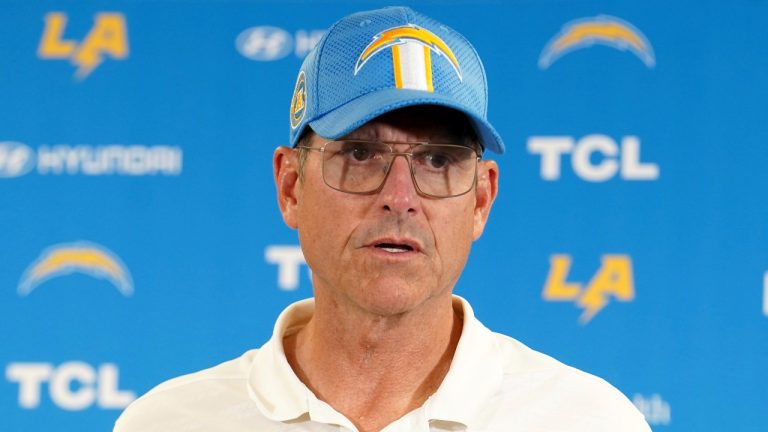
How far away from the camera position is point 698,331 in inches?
112

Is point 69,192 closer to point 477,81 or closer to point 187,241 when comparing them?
point 187,241

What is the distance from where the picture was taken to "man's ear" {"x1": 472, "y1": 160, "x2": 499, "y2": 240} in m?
1.66

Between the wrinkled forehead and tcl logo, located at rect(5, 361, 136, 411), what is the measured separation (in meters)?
1.60

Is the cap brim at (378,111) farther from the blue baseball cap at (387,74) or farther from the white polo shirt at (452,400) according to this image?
the white polo shirt at (452,400)

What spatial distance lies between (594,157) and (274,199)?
78 centimetres

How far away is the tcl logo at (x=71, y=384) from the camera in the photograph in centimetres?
292

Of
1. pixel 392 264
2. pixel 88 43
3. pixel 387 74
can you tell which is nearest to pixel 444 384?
pixel 392 264

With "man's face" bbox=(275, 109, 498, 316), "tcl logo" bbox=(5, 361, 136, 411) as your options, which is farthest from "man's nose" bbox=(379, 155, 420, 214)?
"tcl logo" bbox=(5, 361, 136, 411)

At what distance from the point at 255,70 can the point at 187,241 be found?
1.49 feet

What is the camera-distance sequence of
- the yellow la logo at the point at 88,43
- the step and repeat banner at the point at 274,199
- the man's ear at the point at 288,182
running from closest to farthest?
the man's ear at the point at 288,182 < the step and repeat banner at the point at 274,199 < the yellow la logo at the point at 88,43

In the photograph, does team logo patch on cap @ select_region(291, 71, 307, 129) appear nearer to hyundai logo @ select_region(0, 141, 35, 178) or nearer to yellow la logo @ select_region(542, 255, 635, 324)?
yellow la logo @ select_region(542, 255, 635, 324)

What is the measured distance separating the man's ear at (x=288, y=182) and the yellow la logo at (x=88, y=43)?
4.53 ft

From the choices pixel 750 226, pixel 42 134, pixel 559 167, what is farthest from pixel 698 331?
pixel 42 134

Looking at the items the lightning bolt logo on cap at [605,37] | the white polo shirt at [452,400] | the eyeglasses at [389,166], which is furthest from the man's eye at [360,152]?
the lightning bolt logo on cap at [605,37]
